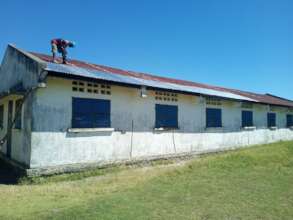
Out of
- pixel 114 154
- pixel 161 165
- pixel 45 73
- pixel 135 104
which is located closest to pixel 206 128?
pixel 161 165

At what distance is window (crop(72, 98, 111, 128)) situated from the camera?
29.9ft

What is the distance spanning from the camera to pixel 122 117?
10.5 meters

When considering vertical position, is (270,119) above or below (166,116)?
above

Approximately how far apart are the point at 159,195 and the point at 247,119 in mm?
12831

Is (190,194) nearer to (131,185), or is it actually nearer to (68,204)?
(131,185)

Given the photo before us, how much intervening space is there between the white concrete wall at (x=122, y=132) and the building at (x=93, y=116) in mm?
30

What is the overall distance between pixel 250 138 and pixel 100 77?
12.3 metres

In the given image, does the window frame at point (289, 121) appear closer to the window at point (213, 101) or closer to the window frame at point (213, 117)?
the window frame at point (213, 117)

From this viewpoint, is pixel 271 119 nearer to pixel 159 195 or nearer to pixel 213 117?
pixel 213 117

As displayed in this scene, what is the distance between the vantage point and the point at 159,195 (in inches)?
254

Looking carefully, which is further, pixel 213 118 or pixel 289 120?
pixel 289 120

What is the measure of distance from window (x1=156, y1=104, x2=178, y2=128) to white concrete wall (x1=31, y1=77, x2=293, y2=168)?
10.6 inches

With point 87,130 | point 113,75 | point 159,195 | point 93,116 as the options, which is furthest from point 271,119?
point 159,195

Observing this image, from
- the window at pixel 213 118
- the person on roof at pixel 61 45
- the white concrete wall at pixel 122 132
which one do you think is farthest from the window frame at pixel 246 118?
the person on roof at pixel 61 45
